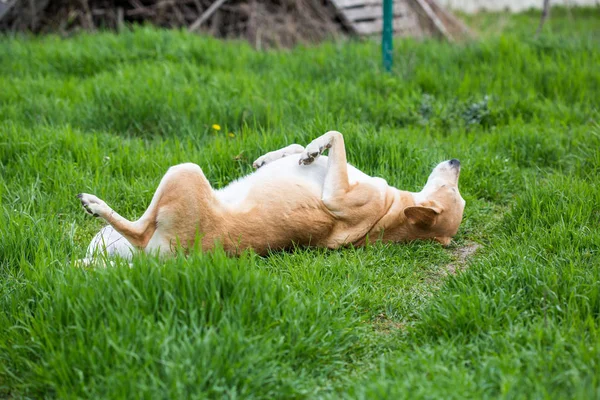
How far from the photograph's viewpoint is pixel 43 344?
306cm

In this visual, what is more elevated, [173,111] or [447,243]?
[173,111]

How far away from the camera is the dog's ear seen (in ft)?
14.0

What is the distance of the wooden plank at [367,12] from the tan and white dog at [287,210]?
440 centimetres

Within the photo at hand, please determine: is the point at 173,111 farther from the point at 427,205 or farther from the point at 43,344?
the point at 43,344

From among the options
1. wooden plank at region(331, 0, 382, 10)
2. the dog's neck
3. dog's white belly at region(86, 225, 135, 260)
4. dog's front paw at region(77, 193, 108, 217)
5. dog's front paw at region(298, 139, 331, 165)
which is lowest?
the dog's neck

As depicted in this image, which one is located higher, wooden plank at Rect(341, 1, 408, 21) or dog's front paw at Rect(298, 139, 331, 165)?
wooden plank at Rect(341, 1, 408, 21)

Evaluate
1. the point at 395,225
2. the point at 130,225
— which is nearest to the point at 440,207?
the point at 395,225

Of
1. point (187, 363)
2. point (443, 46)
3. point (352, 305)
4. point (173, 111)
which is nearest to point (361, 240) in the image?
point (352, 305)

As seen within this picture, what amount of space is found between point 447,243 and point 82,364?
240cm

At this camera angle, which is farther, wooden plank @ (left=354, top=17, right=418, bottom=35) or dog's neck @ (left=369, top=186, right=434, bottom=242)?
wooden plank @ (left=354, top=17, right=418, bottom=35)

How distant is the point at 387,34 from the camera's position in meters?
7.02

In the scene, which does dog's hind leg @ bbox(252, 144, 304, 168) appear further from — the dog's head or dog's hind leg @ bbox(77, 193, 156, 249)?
dog's hind leg @ bbox(77, 193, 156, 249)

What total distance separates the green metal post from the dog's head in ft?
9.18

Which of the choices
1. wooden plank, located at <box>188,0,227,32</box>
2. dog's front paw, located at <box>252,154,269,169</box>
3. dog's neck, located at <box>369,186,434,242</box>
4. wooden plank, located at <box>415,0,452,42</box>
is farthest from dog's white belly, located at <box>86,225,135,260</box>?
wooden plank, located at <box>415,0,452,42</box>
